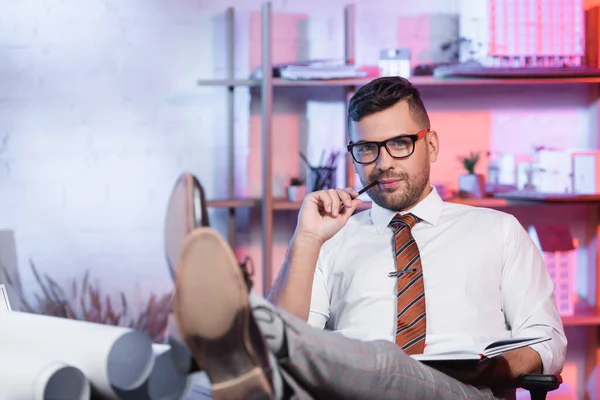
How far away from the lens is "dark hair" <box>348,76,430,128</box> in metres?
2.13

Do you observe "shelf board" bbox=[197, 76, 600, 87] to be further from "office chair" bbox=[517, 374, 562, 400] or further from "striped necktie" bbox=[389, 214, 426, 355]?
"office chair" bbox=[517, 374, 562, 400]

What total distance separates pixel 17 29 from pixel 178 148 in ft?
2.85

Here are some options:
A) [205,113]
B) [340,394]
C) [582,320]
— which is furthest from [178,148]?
[340,394]

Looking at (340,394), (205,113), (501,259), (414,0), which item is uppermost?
(414,0)

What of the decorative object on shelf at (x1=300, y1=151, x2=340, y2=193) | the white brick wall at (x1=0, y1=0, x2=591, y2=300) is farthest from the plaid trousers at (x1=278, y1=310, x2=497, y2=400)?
the white brick wall at (x1=0, y1=0, x2=591, y2=300)

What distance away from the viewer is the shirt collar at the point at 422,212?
2.20 m

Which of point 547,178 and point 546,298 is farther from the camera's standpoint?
point 547,178

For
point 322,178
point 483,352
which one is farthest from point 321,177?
point 483,352

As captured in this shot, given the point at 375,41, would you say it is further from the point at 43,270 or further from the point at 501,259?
the point at 43,270

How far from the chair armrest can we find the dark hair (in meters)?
0.79

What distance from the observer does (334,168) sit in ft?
10.2

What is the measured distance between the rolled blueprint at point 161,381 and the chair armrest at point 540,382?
2.93 ft

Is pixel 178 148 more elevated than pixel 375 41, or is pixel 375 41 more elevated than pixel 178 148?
pixel 375 41

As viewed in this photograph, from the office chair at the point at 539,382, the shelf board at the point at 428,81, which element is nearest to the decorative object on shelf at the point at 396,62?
the shelf board at the point at 428,81
